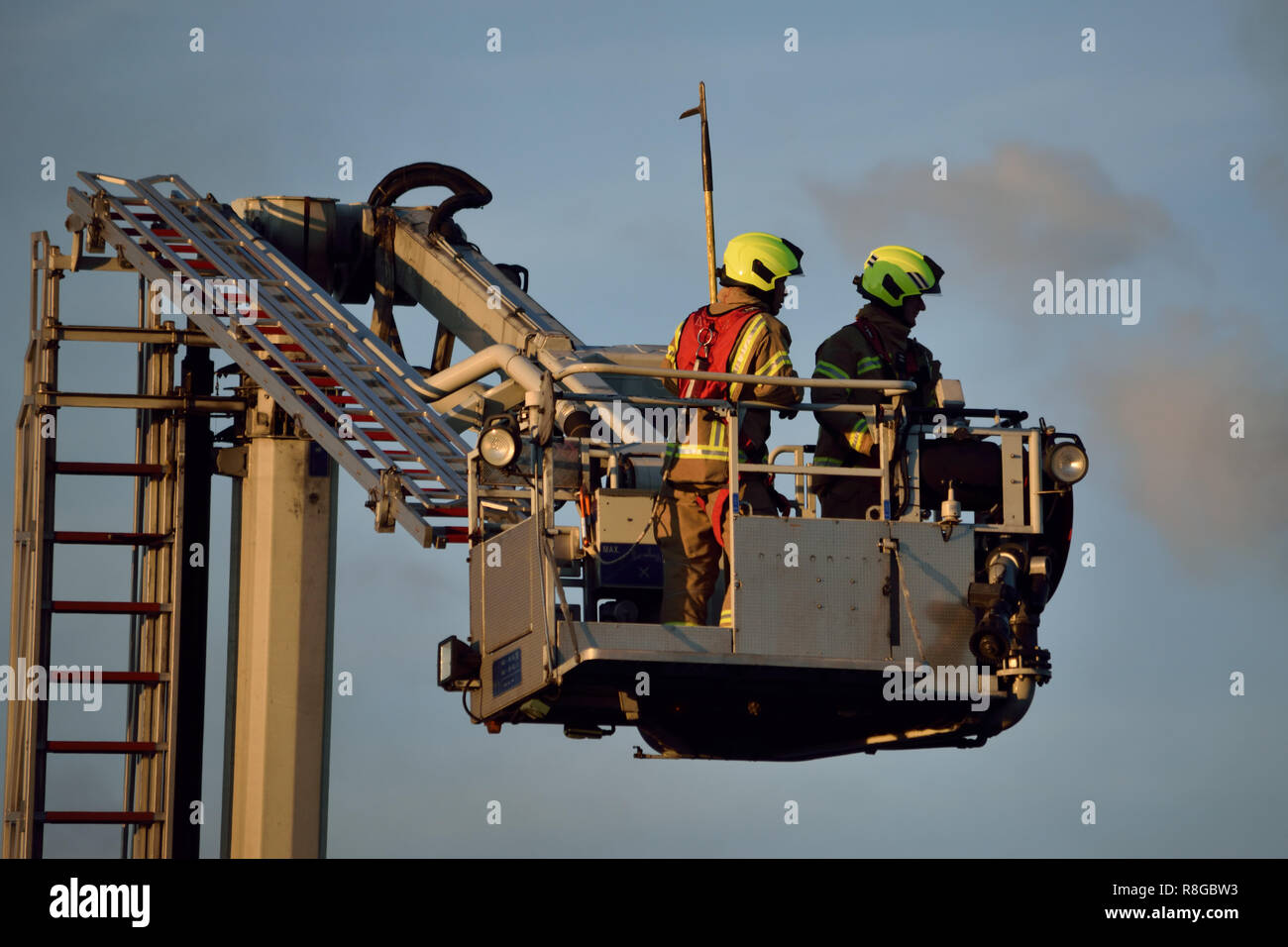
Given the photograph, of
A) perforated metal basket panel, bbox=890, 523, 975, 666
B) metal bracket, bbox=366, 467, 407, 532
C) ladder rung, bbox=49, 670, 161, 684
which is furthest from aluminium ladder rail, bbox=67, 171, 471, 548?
perforated metal basket panel, bbox=890, 523, 975, 666

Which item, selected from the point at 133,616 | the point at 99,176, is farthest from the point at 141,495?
the point at 99,176

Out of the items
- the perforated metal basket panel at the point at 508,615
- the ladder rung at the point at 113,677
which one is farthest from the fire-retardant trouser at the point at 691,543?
the ladder rung at the point at 113,677

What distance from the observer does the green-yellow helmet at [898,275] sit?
2038 centimetres

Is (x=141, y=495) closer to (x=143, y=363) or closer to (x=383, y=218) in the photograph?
(x=143, y=363)

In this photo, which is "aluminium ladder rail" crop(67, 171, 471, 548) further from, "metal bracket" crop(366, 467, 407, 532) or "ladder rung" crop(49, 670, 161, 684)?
"ladder rung" crop(49, 670, 161, 684)

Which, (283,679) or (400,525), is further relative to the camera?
(283,679)

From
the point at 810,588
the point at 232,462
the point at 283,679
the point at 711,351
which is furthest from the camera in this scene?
the point at 232,462

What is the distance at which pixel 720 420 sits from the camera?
19656mm

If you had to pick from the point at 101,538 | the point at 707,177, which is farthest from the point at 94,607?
the point at 707,177

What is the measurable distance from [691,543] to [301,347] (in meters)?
7.54

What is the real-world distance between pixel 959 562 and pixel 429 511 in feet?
19.5

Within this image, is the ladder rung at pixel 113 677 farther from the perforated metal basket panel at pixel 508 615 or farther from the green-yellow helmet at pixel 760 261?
the green-yellow helmet at pixel 760 261

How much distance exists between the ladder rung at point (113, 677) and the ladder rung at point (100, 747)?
584 millimetres

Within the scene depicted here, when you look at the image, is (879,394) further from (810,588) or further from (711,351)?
(810,588)
